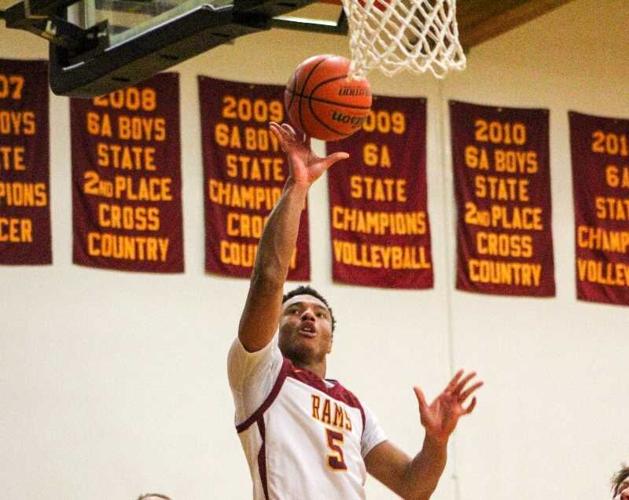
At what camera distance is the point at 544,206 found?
11328 mm

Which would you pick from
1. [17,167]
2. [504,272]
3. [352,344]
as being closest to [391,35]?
[17,167]

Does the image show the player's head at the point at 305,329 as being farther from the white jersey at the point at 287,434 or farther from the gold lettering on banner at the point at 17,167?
the gold lettering on banner at the point at 17,167

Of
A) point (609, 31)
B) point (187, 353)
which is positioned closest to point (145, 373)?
point (187, 353)

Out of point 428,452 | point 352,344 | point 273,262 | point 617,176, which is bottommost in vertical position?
point 428,452

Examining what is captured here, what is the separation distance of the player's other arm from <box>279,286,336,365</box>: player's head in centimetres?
45

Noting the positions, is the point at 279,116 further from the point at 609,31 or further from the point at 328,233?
the point at 609,31

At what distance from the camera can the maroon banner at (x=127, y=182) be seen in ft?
32.6

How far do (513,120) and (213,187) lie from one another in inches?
105

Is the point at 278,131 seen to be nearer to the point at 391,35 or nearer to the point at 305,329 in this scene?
the point at 391,35

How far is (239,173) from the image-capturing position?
34.1ft

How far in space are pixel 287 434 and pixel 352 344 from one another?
17.3 feet

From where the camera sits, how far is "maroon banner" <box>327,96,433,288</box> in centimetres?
1068

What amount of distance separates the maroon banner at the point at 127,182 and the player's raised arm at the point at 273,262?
Answer: 4.86m

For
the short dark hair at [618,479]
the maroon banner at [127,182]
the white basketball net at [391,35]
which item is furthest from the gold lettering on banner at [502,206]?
the white basketball net at [391,35]
